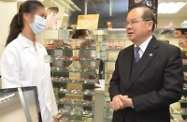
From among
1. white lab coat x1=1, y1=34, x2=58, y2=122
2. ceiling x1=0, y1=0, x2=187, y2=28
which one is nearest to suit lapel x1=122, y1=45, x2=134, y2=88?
white lab coat x1=1, y1=34, x2=58, y2=122

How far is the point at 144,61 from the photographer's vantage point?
4.96 ft

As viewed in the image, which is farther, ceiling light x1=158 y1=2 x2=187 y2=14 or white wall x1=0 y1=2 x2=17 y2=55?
ceiling light x1=158 y1=2 x2=187 y2=14

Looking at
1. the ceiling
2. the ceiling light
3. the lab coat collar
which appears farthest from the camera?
the ceiling light

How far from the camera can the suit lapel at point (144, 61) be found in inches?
58.9

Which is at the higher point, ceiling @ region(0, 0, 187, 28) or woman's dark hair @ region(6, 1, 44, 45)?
ceiling @ region(0, 0, 187, 28)

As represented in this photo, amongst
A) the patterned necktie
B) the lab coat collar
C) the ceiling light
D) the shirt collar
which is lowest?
the patterned necktie

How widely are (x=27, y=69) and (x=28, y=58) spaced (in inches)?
3.4

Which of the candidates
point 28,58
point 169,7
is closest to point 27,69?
point 28,58

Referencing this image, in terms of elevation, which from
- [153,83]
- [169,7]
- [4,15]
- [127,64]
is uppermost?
[169,7]

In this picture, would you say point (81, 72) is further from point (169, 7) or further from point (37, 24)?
point (169, 7)

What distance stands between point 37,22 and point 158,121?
1227mm

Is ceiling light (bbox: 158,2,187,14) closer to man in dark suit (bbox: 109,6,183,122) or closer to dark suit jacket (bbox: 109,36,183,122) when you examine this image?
man in dark suit (bbox: 109,6,183,122)

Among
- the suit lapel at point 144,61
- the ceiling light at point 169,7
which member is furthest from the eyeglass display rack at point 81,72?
the ceiling light at point 169,7

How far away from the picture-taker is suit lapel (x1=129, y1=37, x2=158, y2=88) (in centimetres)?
150
